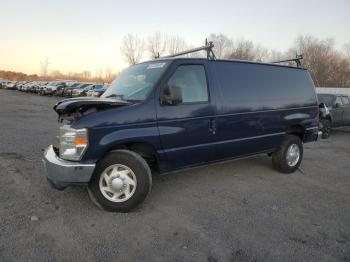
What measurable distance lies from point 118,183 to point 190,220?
1029 mm

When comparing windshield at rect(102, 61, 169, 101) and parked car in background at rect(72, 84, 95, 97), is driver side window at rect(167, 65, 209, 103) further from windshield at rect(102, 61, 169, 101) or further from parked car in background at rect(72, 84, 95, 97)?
parked car in background at rect(72, 84, 95, 97)

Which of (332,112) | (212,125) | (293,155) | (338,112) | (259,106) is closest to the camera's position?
(212,125)

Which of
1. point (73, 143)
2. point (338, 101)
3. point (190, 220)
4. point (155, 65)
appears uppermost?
point (155, 65)

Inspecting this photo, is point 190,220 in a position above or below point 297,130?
below

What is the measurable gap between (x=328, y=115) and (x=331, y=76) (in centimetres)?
4021

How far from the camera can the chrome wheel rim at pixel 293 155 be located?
6188mm

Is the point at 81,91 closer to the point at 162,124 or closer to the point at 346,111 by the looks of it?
the point at 346,111

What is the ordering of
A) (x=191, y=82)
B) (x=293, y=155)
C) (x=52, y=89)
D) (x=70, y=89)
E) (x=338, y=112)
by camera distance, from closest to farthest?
(x=191, y=82) < (x=293, y=155) < (x=338, y=112) < (x=70, y=89) < (x=52, y=89)

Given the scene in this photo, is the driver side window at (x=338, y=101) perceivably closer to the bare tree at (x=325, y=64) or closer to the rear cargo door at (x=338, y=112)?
the rear cargo door at (x=338, y=112)

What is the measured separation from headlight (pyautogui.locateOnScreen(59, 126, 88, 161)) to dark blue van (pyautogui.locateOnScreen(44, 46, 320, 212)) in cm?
1

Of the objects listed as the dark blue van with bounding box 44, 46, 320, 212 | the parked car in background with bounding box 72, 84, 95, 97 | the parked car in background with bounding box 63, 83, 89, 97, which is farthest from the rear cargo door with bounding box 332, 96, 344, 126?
the parked car in background with bounding box 63, 83, 89, 97

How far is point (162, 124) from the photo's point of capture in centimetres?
425

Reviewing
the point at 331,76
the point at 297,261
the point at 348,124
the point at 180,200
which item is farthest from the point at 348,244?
the point at 331,76

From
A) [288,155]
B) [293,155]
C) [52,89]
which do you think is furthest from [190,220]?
[52,89]
